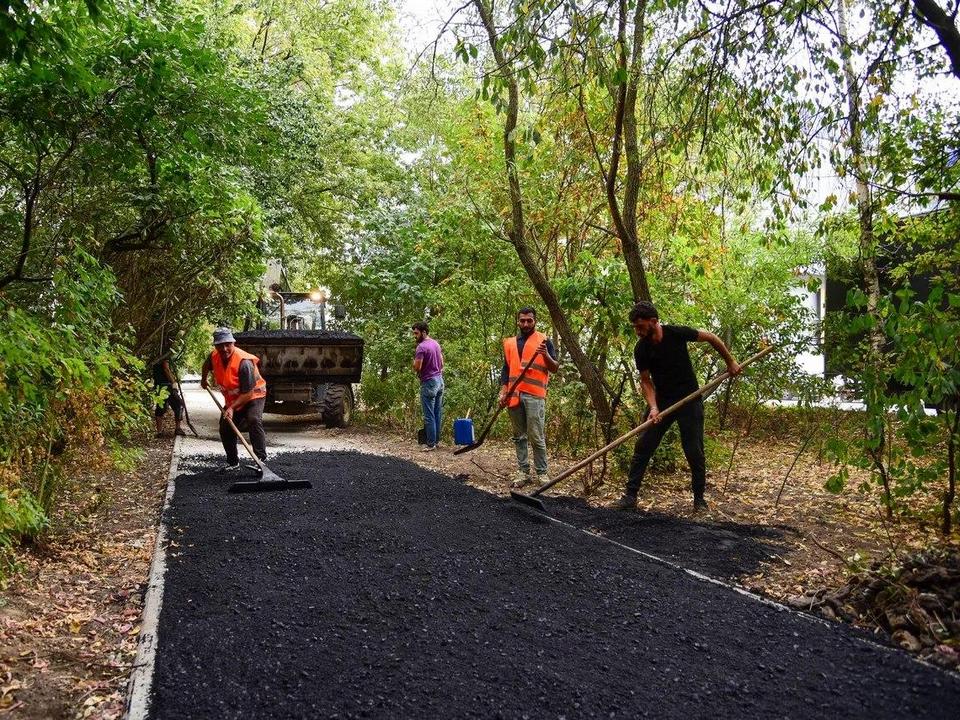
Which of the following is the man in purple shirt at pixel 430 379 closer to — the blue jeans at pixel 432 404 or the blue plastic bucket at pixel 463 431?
the blue jeans at pixel 432 404

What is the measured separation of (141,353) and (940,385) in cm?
855

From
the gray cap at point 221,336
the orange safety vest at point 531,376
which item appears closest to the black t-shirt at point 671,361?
the orange safety vest at point 531,376

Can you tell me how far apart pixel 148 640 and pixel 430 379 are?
6591mm

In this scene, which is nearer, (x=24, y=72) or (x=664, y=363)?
(x=24, y=72)

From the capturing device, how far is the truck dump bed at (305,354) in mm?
11672

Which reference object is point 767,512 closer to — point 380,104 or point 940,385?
point 940,385

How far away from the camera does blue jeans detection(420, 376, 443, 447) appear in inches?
377

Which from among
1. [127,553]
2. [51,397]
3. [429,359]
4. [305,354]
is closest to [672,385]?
[127,553]

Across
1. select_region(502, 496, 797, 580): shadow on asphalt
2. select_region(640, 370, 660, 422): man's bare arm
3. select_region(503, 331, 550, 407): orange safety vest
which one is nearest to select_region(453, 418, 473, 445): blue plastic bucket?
select_region(503, 331, 550, 407): orange safety vest

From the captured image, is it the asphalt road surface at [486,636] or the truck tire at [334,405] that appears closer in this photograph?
the asphalt road surface at [486,636]

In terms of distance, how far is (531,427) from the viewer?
6.76 m

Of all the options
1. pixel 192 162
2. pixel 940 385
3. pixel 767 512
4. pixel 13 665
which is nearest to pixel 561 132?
pixel 192 162

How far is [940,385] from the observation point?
3.46 m

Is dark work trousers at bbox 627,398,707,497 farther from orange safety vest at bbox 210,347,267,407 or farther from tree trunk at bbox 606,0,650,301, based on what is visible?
orange safety vest at bbox 210,347,267,407
